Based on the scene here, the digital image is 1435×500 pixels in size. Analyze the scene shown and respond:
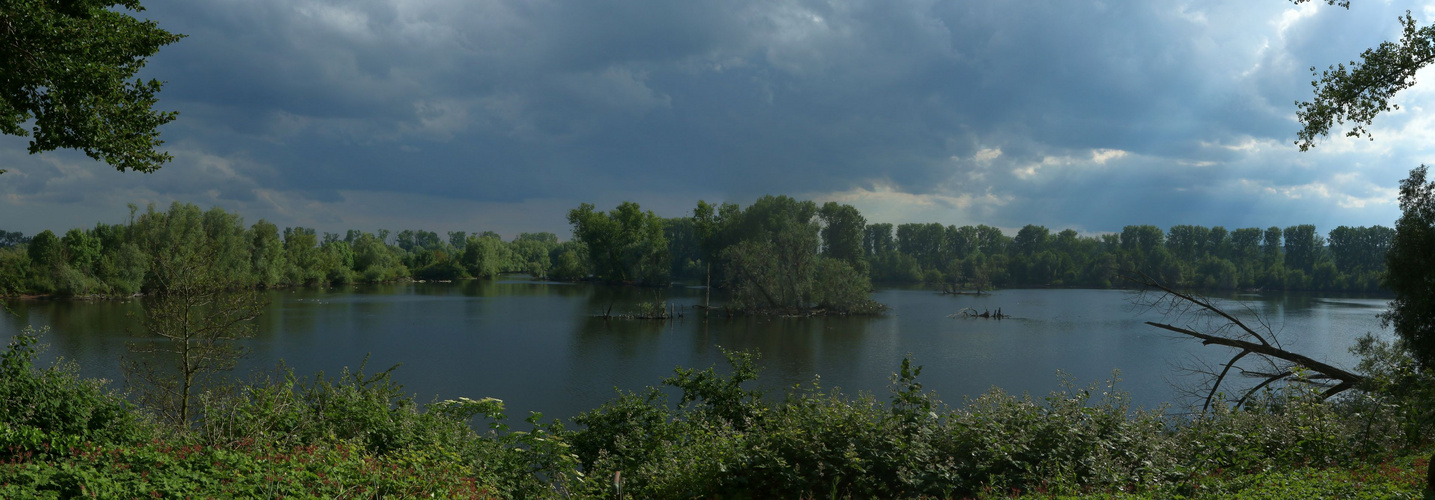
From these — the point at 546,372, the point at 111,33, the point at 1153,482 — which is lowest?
the point at 546,372

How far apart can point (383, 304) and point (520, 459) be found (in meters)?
45.5

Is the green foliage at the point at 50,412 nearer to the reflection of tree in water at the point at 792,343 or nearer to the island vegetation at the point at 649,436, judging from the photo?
the island vegetation at the point at 649,436

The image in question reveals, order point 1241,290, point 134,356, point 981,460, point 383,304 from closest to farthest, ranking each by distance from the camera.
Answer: point 981,460 → point 134,356 → point 383,304 → point 1241,290

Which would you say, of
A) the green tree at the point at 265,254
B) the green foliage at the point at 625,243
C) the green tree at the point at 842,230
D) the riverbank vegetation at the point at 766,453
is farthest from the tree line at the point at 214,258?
the green tree at the point at 842,230

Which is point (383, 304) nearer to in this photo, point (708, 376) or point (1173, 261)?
point (708, 376)

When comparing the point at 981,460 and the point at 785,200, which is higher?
the point at 785,200

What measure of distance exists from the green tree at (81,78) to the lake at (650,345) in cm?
792

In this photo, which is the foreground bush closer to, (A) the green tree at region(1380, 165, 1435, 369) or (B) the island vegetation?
(B) the island vegetation

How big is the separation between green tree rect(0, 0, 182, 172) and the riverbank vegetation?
2618 mm

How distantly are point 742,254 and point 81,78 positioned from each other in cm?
3987

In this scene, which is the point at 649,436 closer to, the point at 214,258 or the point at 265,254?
the point at 214,258

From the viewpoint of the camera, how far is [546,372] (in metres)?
21.3

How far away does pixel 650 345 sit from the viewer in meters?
27.9

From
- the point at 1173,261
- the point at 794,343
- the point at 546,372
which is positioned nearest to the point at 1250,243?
the point at 1173,261
